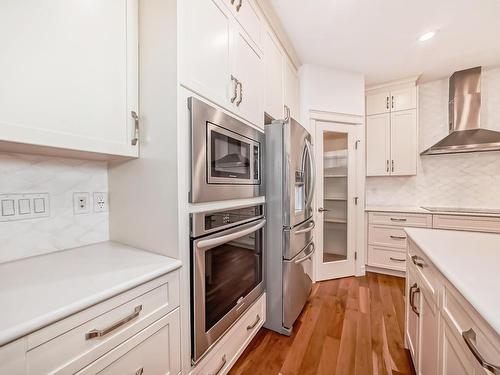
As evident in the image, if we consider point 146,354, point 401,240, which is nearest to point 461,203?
point 401,240

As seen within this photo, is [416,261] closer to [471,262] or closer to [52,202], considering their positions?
[471,262]

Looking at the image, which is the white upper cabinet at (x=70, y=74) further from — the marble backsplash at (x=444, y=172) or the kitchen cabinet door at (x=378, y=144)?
the marble backsplash at (x=444, y=172)

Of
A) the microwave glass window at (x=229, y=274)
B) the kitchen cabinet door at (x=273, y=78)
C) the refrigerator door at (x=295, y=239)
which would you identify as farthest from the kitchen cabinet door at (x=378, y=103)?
the microwave glass window at (x=229, y=274)

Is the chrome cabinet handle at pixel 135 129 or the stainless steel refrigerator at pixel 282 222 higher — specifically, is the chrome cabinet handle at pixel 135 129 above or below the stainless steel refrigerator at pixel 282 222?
above

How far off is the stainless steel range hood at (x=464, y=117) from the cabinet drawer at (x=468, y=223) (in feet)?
2.69

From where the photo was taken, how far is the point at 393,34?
83.4 inches

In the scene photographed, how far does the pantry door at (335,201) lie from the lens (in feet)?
8.90

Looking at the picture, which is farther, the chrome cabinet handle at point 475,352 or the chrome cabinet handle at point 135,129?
the chrome cabinet handle at point 135,129

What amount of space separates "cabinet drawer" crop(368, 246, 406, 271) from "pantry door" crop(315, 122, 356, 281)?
304 millimetres

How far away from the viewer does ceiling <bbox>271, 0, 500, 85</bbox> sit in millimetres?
1796

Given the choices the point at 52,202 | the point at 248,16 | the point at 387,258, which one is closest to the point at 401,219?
the point at 387,258

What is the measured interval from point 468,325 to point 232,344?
44.3 inches

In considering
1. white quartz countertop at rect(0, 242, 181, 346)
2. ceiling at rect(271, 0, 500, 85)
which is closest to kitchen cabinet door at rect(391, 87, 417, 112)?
ceiling at rect(271, 0, 500, 85)

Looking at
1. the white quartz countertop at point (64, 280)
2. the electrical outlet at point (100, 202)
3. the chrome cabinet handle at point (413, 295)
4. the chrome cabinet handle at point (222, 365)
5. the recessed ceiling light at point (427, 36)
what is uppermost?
the recessed ceiling light at point (427, 36)
